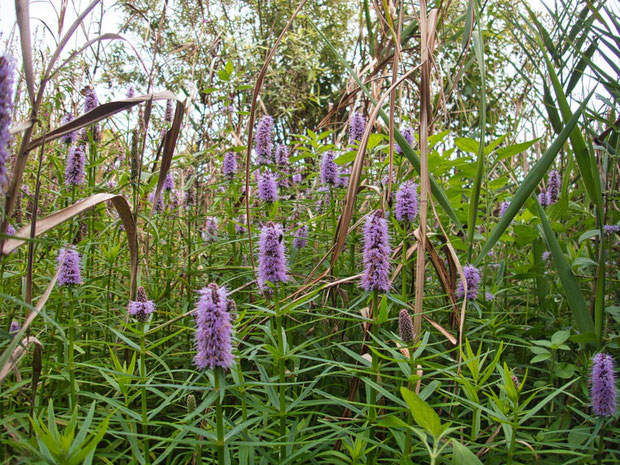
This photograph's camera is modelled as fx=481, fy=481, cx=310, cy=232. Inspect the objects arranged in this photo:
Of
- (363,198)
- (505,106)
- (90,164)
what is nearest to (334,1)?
(505,106)

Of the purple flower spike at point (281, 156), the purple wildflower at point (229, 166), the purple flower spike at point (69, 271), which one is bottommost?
the purple flower spike at point (69, 271)

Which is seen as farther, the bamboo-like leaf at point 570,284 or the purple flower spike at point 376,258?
the bamboo-like leaf at point 570,284

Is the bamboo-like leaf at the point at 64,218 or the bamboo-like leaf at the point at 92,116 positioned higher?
the bamboo-like leaf at the point at 92,116

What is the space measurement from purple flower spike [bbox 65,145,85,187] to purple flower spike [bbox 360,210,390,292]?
1.45 metres

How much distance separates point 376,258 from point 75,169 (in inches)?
60.1

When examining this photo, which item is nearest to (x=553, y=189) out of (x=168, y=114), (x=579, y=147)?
(x=579, y=147)

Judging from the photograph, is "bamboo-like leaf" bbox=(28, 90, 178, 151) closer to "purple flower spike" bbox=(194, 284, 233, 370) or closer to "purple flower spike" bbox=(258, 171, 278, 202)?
"purple flower spike" bbox=(194, 284, 233, 370)

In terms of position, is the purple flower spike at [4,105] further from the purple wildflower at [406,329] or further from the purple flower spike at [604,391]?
the purple flower spike at [604,391]

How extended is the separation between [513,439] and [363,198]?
1812 mm

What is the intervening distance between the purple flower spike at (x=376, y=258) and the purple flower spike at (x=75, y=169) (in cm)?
145

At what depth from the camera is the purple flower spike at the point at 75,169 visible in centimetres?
223

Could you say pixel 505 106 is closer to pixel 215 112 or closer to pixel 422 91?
pixel 215 112

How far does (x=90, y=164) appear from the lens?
7.60 feet

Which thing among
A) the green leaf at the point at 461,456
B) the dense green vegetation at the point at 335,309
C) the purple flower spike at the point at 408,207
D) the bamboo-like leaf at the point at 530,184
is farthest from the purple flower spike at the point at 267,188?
the green leaf at the point at 461,456
